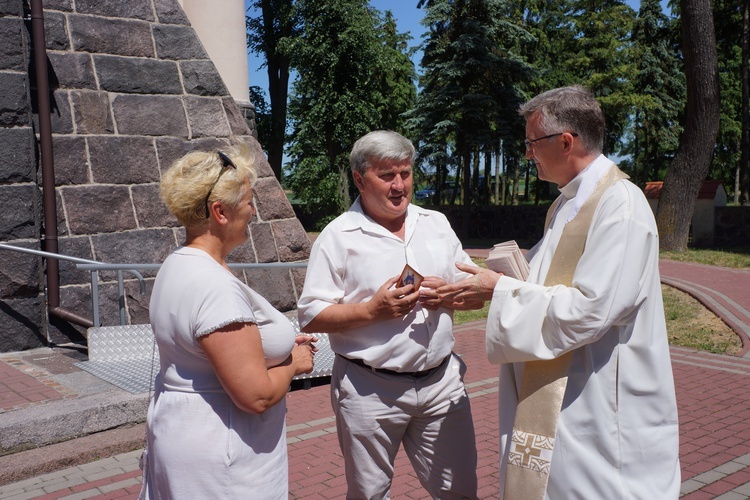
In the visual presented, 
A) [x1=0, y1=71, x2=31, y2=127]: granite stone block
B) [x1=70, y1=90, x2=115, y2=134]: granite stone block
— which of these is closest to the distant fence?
[x1=70, y1=90, x2=115, y2=134]: granite stone block

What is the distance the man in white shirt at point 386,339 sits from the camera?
2902 millimetres

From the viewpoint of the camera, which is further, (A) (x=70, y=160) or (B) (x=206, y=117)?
(B) (x=206, y=117)

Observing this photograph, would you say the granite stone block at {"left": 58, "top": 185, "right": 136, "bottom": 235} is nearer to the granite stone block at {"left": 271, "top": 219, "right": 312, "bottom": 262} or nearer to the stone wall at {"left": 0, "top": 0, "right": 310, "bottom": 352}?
the stone wall at {"left": 0, "top": 0, "right": 310, "bottom": 352}

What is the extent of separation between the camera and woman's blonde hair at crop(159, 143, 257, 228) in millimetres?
2238

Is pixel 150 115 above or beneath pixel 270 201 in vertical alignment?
above

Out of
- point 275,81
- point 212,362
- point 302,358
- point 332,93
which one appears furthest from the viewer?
point 275,81

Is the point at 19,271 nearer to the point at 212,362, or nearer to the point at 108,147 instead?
the point at 108,147

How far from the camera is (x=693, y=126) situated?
15.8m

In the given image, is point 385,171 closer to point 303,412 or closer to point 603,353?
point 603,353

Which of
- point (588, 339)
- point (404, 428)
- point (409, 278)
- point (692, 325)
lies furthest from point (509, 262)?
→ point (692, 325)

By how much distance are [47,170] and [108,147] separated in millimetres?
744

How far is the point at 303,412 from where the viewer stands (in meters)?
5.81

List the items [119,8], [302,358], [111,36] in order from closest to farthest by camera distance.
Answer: [302,358] < [111,36] < [119,8]

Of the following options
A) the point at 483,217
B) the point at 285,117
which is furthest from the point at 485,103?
the point at 285,117
